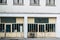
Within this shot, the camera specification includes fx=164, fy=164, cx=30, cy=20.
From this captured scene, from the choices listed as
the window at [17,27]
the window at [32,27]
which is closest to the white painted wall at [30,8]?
the window at [32,27]

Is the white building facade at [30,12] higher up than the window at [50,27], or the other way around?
the white building facade at [30,12]

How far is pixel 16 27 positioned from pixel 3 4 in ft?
11.2

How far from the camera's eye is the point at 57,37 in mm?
21250

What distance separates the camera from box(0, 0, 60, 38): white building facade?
819 inches

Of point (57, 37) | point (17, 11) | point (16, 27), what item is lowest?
point (57, 37)

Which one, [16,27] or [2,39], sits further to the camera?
[16,27]

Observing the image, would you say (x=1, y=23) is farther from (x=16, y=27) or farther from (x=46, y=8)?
(x=46, y=8)

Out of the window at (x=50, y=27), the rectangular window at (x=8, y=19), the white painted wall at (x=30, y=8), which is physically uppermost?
the white painted wall at (x=30, y=8)

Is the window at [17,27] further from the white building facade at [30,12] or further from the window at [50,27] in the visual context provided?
the window at [50,27]

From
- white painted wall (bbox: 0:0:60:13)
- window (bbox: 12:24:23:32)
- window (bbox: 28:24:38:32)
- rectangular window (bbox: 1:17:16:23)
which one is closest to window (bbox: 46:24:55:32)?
window (bbox: 28:24:38:32)

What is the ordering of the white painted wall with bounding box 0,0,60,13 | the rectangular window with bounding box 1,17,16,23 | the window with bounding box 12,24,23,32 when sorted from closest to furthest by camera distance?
the white painted wall with bounding box 0,0,60,13 → the rectangular window with bounding box 1,17,16,23 → the window with bounding box 12,24,23,32

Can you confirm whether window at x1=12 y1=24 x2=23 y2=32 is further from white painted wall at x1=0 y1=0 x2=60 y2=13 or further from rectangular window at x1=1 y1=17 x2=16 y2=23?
white painted wall at x1=0 y1=0 x2=60 y2=13

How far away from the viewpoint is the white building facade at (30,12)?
68.2 ft

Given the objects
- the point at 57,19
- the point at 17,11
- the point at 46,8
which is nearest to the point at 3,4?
the point at 17,11
